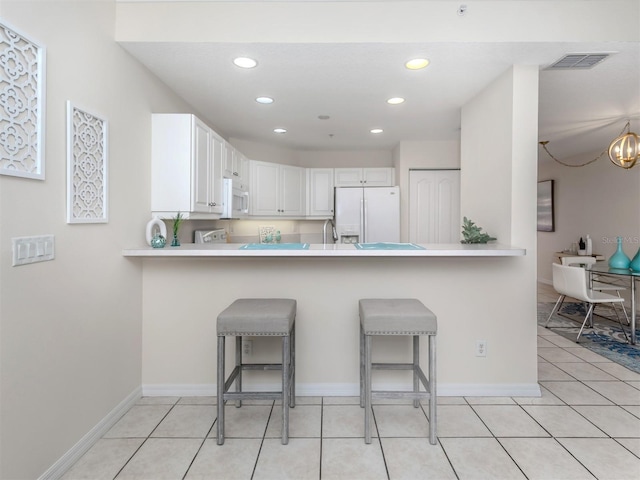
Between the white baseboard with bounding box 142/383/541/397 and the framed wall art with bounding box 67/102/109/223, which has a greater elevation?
the framed wall art with bounding box 67/102/109/223

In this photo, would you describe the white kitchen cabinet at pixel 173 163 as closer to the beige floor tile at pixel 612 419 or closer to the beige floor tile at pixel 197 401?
the beige floor tile at pixel 197 401

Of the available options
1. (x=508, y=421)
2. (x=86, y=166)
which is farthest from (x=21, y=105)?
(x=508, y=421)

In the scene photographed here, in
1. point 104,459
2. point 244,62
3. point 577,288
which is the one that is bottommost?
point 104,459

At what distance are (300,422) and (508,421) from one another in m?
1.23

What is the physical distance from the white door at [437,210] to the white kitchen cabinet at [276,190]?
61.4 inches

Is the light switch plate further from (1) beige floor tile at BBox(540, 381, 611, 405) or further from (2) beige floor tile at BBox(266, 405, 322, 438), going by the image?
(1) beige floor tile at BBox(540, 381, 611, 405)

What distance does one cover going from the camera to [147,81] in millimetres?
2572

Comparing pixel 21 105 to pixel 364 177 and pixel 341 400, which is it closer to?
pixel 341 400

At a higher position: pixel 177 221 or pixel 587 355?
pixel 177 221

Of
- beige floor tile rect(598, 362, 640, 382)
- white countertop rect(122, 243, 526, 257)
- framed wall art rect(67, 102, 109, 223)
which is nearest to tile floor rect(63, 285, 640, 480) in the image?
beige floor tile rect(598, 362, 640, 382)

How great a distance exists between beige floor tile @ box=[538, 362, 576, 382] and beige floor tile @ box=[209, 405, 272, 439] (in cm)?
209

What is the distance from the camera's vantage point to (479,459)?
1.83 meters

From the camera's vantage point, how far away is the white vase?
2447 millimetres

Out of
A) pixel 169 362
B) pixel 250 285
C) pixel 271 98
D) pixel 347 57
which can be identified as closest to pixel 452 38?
pixel 347 57
